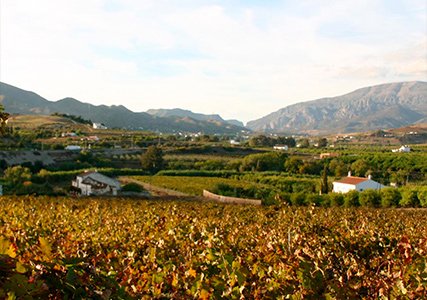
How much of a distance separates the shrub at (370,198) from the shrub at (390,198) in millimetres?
554

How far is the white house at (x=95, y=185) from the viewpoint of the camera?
43609mm

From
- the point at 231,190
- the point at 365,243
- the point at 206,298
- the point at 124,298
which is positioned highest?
the point at 124,298

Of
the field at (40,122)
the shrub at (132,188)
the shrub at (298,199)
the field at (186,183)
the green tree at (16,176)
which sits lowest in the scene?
the field at (186,183)

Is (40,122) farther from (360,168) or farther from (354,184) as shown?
(354,184)

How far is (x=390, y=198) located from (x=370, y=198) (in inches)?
84.9

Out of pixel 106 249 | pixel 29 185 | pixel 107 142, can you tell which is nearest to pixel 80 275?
pixel 106 249

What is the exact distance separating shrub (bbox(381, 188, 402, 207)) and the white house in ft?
86.2

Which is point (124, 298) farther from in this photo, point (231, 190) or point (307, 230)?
point (231, 190)

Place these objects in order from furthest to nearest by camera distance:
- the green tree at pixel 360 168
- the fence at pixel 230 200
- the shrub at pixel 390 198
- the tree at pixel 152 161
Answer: the green tree at pixel 360 168 → the tree at pixel 152 161 → the shrub at pixel 390 198 → the fence at pixel 230 200

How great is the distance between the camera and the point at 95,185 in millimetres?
44375

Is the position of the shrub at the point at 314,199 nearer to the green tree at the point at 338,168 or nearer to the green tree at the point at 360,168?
the green tree at the point at 338,168

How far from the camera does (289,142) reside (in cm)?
14400

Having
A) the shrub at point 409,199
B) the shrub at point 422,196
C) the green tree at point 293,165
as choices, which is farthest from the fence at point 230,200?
the green tree at point 293,165

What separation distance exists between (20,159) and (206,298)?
60968 millimetres
